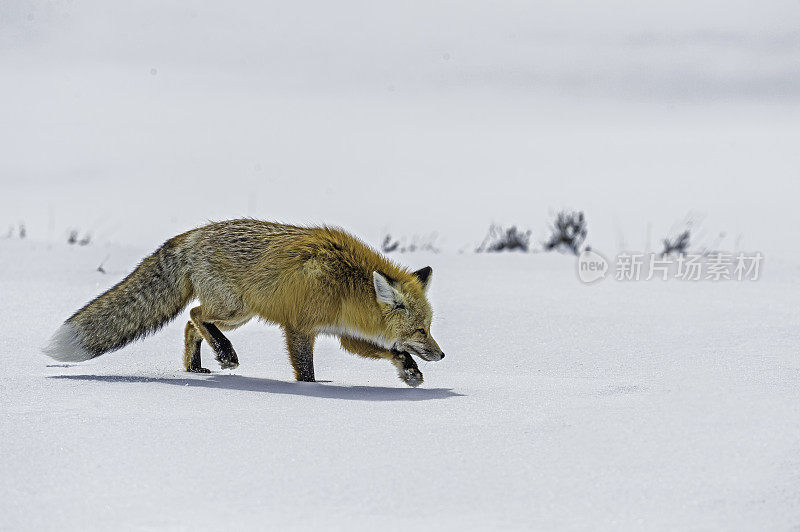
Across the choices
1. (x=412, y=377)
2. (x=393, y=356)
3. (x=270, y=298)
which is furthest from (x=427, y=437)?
(x=270, y=298)

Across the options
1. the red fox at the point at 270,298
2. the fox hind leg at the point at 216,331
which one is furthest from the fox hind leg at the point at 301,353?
the fox hind leg at the point at 216,331

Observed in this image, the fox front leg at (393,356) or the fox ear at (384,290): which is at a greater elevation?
the fox ear at (384,290)

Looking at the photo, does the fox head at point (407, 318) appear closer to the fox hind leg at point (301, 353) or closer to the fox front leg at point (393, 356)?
the fox front leg at point (393, 356)

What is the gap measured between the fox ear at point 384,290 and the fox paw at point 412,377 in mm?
462

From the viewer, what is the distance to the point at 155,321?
6742 mm

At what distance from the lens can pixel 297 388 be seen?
19.5 feet

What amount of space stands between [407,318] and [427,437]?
5.83 ft

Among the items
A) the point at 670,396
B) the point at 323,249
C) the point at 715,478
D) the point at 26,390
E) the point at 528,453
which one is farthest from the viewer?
the point at 323,249

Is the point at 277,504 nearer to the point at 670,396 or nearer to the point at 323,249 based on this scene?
the point at 670,396

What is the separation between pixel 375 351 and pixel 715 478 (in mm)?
2946

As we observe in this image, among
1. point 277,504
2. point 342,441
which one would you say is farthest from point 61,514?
point 342,441

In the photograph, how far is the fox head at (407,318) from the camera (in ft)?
A: 20.4

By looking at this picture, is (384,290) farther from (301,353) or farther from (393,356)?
(301,353)

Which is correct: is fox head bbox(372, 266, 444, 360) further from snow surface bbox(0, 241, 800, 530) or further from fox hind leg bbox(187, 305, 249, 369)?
fox hind leg bbox(187, 305, 249, 369)
